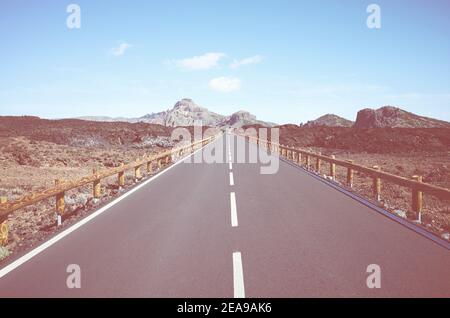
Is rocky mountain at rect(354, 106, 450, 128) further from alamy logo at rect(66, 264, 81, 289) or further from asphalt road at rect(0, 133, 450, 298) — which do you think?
alamy logo at rect(66, 264, 81, 289)

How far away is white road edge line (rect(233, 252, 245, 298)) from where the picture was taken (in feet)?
14.5

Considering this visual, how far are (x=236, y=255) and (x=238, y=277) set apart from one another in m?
0.89

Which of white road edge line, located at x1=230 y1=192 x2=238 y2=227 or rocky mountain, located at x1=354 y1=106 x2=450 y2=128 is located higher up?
rocky mountain, located at x1=354 y1=106 x2=450 y2=128

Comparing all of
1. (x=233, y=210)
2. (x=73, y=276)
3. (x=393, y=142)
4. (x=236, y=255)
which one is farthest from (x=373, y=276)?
(x=393, y=142)

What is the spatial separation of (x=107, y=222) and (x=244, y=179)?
8261mm

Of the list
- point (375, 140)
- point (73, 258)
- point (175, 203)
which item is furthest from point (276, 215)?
point (375, 140)

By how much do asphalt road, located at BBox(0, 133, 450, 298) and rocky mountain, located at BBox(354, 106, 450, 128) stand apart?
161 m

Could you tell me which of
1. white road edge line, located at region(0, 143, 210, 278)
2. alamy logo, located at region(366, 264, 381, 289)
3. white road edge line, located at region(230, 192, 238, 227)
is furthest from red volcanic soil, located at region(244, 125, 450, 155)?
alamy logo, located at region(366, 264, 381, 289)

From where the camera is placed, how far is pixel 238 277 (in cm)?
490

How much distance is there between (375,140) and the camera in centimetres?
6016

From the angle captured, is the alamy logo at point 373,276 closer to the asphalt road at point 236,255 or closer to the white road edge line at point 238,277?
the asphalt road at point 236,255

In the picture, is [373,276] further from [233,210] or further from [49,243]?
[49,243]

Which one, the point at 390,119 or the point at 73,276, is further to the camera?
the point at 390,119
